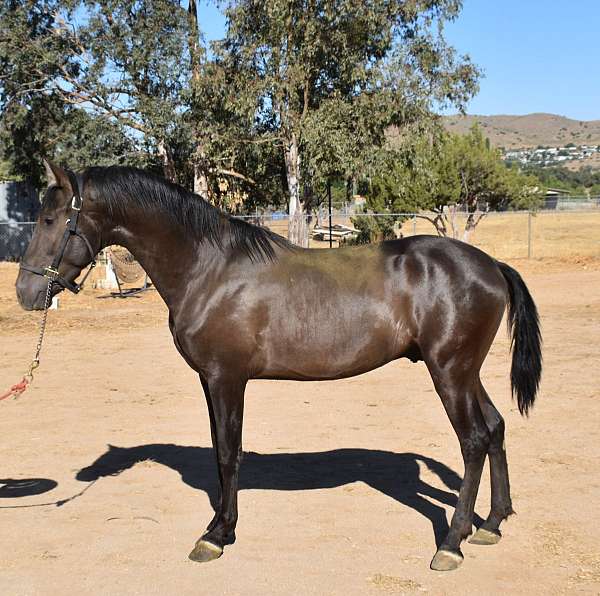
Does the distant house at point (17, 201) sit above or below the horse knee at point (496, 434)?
above

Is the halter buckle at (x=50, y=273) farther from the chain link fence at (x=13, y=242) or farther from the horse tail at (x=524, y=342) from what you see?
the chain link fence at (x=13, y=242)

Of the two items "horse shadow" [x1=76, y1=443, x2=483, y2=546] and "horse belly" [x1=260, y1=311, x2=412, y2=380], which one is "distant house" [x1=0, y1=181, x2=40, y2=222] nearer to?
"horse shadow" [x1=76, y1=443, x2=483, y2=546]

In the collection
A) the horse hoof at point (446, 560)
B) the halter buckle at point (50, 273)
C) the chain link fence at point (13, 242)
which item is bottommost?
the chain link fence at point (13, 242)

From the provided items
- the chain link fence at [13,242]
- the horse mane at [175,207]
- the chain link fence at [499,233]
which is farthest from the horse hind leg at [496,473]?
the chain link fence at [13,242]

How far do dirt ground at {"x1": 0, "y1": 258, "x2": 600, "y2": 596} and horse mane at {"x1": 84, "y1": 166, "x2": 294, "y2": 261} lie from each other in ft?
6.01

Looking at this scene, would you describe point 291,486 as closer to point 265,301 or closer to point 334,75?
point 265,301

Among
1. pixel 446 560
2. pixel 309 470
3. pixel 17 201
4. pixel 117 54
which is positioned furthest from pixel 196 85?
pixel 446 560

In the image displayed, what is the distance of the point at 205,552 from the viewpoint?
13.9ft

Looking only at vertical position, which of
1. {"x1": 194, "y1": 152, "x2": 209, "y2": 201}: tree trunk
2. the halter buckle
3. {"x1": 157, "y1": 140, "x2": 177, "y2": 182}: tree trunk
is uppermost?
{"x1": 157, "y1": 140, "x2": 177, "y2": 182}: tree trunk

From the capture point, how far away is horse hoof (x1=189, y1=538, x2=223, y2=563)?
4.22m

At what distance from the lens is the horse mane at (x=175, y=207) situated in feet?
14.7

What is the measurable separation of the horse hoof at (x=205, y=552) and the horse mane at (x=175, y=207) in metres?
1.75

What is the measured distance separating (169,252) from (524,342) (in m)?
2.43

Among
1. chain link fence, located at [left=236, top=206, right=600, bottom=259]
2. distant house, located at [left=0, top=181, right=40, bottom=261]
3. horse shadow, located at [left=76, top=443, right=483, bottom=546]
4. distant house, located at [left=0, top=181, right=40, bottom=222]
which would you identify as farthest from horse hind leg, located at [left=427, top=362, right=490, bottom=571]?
distant house, located at [left=0, top=181, right=40, bottom=222]
